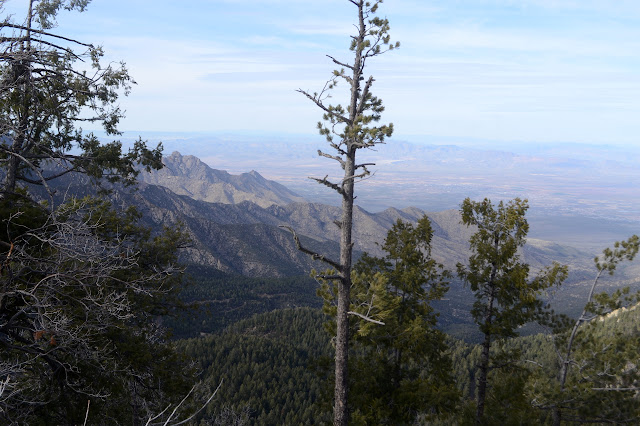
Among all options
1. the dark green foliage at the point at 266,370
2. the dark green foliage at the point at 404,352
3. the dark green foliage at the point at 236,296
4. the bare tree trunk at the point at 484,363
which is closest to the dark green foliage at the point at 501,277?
the bare tree trunk at the point at 484,363

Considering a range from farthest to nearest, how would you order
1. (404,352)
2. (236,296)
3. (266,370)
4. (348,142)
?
1. (236,296)
2. (266,370)
3. (404,352)
4. (348,142)

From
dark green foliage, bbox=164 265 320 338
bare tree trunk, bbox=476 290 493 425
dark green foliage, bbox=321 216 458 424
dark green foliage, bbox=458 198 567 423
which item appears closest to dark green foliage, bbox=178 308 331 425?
dark green foliage, bbox=164 265 320 338

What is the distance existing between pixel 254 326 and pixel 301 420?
2224 inches

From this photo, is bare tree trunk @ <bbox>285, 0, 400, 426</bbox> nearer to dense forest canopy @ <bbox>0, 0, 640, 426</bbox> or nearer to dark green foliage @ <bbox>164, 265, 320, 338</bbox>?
dense forest canopy @ <bbox>0, 0, 640, 426</bbox>

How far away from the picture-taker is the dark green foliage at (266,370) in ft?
212

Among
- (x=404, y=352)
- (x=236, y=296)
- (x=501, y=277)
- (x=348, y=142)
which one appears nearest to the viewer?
(x=348, y=142)

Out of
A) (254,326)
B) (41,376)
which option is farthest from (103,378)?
(254,326)

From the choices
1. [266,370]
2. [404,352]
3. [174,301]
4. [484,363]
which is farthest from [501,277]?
[266,370]

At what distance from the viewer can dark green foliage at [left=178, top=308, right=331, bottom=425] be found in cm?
6454

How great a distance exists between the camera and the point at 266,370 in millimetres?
80875

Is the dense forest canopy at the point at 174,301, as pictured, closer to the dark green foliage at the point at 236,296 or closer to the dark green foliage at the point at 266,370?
the dark green foliage at the point at 266,370

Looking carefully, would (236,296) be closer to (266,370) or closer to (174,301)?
(266,370)

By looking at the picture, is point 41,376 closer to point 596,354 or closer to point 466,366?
point 596,354

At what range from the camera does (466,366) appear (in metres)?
91.3
